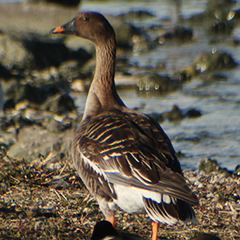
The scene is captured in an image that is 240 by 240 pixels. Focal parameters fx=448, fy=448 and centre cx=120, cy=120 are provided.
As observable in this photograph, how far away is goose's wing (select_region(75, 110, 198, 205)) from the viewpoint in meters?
3.73

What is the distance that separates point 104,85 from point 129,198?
1.87m

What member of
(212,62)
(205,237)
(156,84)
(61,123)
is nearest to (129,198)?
(205,237)

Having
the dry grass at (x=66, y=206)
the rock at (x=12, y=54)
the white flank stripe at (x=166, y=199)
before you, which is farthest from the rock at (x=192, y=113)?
the white flank stripe at (x=166, y=199)

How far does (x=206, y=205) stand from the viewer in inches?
199

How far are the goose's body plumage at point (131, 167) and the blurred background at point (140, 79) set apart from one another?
1.84 metres

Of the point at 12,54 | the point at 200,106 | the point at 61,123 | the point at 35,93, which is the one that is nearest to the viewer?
the point at 61,123

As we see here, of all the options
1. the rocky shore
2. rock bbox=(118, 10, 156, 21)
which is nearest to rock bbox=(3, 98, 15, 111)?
the rocky shore

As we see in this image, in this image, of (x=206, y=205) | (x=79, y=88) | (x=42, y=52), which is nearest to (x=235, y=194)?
(x=206, y=205)

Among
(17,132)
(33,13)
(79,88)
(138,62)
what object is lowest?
(17,132)

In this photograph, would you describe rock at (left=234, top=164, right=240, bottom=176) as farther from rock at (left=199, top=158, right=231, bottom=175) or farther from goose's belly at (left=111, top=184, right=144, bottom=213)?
goose's belly at (left=111, top=184, right=144, bottom=213)

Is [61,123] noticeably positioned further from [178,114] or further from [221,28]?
[221,28]

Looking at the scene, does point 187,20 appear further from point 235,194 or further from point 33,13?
point 235,194

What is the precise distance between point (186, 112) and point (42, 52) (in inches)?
196

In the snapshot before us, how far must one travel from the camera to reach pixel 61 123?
7.58 m
